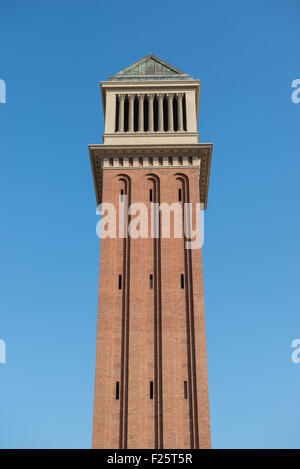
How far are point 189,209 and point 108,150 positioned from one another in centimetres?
717

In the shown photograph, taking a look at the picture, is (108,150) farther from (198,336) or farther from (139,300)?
(198,336)

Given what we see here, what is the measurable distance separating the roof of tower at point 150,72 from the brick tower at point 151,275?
0.08 metres

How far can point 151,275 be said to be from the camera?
36.9 meters

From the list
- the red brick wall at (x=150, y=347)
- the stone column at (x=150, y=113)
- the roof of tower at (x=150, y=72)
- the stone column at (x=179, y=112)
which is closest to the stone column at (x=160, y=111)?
the stone column at (x=150, y=113)

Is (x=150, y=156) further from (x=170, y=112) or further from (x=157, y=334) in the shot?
(x=157, y=334)

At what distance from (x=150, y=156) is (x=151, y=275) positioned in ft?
29.5

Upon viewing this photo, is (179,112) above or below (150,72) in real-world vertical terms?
below

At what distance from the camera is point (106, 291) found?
117ft

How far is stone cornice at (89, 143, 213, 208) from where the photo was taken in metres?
40.3

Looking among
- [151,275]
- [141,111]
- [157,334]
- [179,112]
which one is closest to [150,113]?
[141,111]
